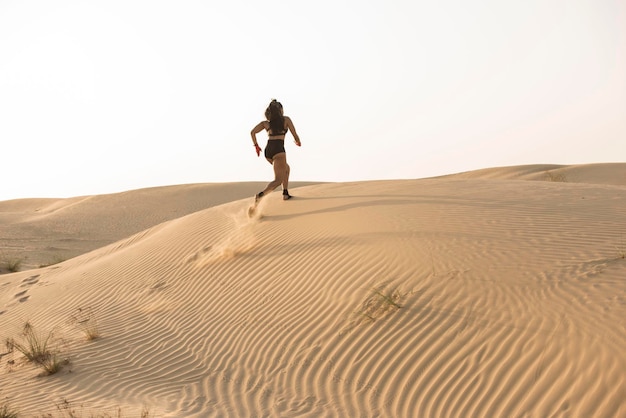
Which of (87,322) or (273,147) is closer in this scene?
(87,322)

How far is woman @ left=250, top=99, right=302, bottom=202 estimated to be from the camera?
1053cm

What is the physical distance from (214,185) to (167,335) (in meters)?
31.1

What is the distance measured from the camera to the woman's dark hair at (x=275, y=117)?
34.4 ft

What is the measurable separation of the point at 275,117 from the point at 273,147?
53cm

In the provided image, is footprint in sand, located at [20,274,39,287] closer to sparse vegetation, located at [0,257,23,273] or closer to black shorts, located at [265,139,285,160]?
sparse vegetation, located at [0,257,23,273]

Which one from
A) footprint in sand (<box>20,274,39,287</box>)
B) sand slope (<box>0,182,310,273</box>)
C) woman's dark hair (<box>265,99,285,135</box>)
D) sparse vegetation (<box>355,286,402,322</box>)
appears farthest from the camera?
sand slope (<box>0,182,310,273</box>)

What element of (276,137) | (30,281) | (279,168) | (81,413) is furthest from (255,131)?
(81,413)

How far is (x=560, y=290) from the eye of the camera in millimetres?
5711

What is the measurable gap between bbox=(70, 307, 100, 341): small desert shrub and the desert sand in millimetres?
58

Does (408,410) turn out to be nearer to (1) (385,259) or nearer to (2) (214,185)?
(1) (385,259)

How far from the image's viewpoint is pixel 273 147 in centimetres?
A: 1066

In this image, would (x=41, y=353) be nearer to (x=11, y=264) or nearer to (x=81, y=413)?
(x=81, y=413)

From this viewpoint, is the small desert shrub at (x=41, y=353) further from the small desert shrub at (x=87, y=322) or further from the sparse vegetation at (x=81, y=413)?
the sparse vegetation at (x=81, y=413)

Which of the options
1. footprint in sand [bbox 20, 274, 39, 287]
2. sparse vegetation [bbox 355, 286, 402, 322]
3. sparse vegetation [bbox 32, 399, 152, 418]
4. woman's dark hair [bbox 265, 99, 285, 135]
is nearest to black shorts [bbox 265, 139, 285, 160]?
woman's dark hair [bbox 265, 99, 285, 135]
